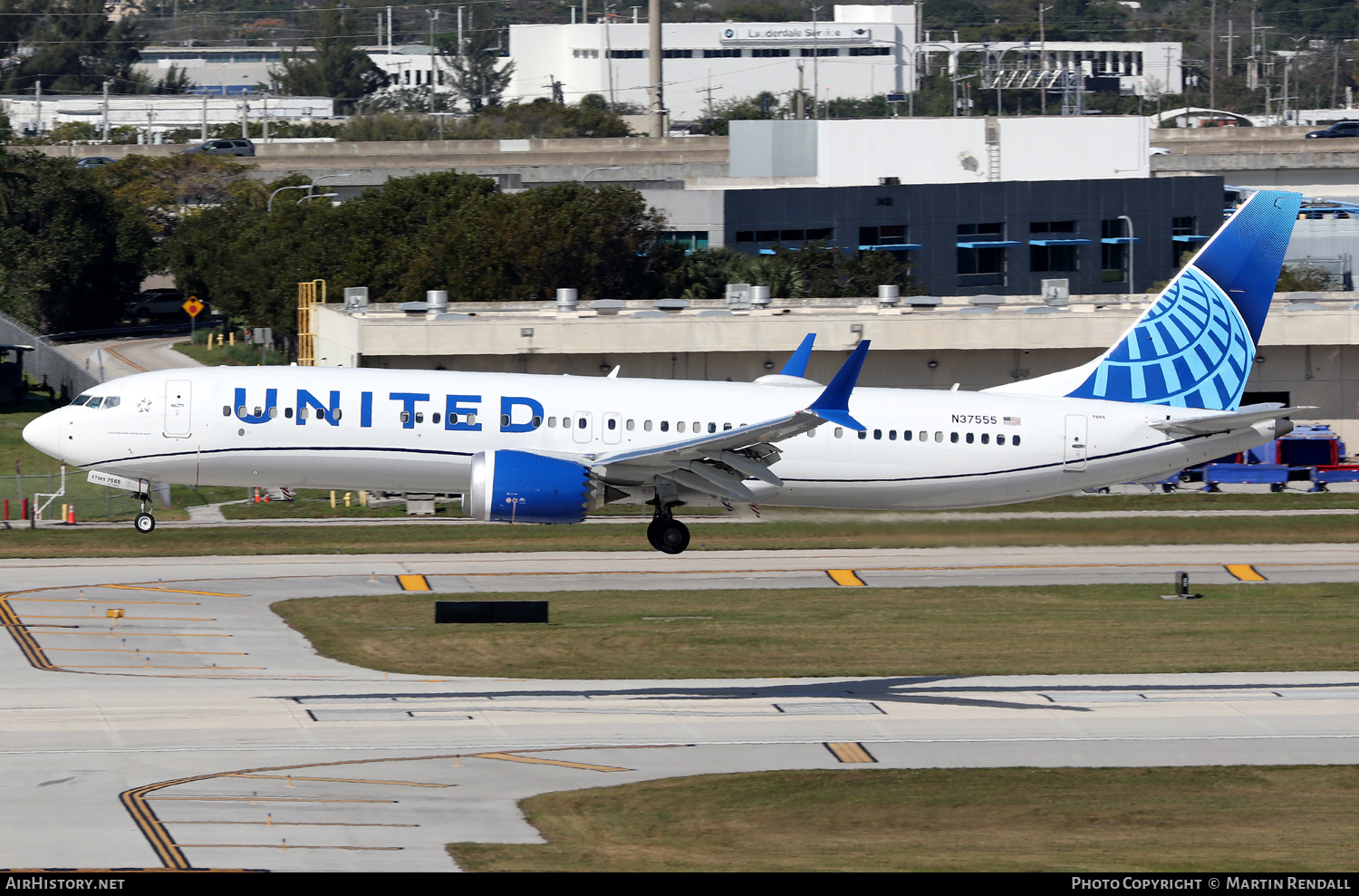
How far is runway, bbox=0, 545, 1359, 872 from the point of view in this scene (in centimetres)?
3553

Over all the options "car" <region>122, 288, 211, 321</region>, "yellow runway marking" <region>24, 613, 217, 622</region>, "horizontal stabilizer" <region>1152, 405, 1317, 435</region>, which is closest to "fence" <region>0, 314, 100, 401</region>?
"car" <region>122, 288, 211, 321</region>

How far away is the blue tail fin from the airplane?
154 cm

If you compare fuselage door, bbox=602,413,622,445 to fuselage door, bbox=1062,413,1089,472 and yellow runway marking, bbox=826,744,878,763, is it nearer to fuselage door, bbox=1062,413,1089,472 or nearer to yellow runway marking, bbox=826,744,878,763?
yellow runway marking, bbox=826,744,878,763

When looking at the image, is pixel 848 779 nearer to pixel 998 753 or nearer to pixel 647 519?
pixel 998 753

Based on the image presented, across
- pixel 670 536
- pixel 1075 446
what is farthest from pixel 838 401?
pixel 1075 446

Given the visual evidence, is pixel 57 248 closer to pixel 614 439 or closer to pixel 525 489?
pixel 614 439

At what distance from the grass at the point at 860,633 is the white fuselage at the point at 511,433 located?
9.42 m

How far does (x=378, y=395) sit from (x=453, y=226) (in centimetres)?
7116

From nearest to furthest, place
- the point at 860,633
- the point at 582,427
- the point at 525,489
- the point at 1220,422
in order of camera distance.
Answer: the point at 525,489
the point at 582,427
the point at 1220,422
the point at 860,633

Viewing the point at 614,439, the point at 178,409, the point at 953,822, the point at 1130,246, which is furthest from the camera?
the point at 1130,246

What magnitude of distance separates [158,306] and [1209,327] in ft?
411

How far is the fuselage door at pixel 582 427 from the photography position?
43625 mm

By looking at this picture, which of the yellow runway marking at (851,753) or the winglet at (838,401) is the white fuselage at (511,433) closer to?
the winglet at (838,401)

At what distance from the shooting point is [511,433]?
142 feet
